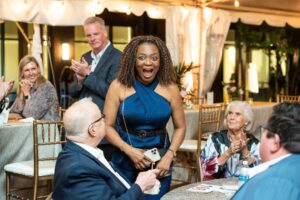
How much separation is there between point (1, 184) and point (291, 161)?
148 inches

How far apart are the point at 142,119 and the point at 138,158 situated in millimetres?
220

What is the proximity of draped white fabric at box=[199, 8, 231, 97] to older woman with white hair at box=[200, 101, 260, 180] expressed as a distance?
467cm

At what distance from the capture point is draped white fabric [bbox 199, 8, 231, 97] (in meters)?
8.59

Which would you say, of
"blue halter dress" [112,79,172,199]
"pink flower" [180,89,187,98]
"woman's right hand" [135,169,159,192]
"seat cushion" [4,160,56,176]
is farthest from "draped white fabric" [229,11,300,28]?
"woman's right hand" [135,169,159,192]

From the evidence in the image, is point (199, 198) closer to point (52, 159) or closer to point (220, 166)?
point (220, 166)

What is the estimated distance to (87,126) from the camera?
2545 millimetres

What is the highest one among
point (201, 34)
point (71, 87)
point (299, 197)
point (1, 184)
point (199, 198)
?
point (201, 34)

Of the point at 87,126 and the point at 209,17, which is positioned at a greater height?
the point at 209,17

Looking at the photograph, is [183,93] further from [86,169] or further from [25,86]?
[86,169]

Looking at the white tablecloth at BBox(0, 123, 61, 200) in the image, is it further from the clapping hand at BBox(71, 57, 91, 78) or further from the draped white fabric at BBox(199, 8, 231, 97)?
the draped white fabric at BBox(199, 8, 231, 97)

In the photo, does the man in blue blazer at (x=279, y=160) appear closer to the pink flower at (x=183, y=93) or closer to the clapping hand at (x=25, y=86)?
the clapping hand at (x=25, y=86)

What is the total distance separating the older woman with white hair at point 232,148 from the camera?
3.72m

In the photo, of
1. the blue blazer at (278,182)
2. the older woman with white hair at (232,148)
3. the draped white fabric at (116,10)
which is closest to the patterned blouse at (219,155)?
the older woman with white hair at (232,148)

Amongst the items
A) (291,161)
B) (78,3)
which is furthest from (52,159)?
(291,161)
